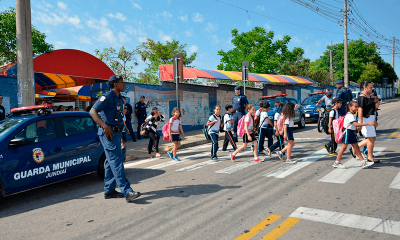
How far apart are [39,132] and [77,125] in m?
0.81

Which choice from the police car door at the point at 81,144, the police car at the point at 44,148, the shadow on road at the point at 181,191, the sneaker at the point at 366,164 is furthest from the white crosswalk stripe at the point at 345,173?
the police car at the point at 44,148

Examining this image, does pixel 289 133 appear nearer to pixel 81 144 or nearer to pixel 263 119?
pixel 263 119

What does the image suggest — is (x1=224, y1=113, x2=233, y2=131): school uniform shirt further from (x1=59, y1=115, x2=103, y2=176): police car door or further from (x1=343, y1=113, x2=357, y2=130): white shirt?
(x1=59, y1=115, x2=103, y2=176): police car door

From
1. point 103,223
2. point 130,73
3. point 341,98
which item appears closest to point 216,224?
point 103,223

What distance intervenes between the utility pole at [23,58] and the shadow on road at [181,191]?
14.7 ft

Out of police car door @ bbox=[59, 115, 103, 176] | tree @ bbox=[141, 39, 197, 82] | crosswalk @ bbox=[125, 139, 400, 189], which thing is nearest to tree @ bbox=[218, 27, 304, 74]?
tree @ bbox=[141, 39, 197, 82]

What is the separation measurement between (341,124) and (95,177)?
5643 millimetres

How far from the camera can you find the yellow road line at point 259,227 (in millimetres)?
3395

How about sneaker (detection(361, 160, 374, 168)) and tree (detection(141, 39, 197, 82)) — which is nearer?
sneaker (detection(361, 160, 374, 168))

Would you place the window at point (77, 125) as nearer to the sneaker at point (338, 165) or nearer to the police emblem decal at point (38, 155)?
the police emblem decal at point (38, 155)

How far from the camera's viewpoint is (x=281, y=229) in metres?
3.54

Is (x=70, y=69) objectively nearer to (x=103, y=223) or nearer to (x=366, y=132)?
(x=103, y=223)

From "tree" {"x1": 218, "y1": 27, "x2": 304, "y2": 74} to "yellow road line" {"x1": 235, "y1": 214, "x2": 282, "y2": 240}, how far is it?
38192 millimetres

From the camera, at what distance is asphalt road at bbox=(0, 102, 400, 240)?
141 inches
